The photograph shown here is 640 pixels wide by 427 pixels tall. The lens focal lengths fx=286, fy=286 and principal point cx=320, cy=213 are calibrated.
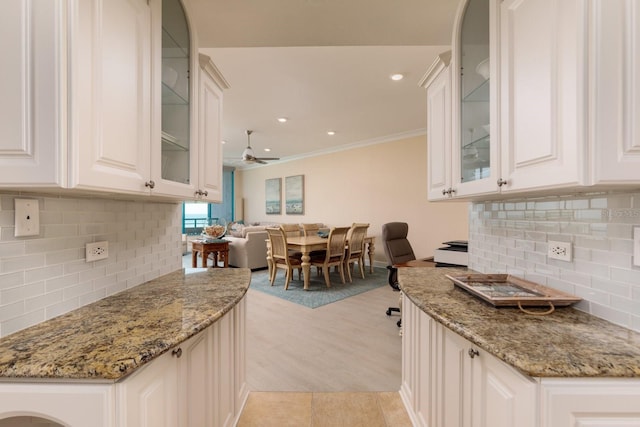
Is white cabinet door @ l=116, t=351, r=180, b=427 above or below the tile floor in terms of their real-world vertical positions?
above

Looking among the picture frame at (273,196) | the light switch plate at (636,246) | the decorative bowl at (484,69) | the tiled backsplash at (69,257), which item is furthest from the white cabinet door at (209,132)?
the picture frame at (273,196)

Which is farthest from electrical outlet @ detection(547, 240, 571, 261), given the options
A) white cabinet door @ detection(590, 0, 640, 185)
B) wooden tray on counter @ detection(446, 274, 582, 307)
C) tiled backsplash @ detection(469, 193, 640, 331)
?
white cabinet door @ detection(590, 0, 640, 185)

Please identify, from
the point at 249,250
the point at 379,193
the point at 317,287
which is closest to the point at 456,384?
the point at 317,287

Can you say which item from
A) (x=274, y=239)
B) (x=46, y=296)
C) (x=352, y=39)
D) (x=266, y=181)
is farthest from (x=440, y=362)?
(x=266, y=181)

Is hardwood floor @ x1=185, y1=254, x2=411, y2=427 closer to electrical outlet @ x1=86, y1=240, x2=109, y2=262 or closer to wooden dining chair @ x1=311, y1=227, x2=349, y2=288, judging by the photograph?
wooden dining chair @ x1=311, y1=227, x2=349, y2=288

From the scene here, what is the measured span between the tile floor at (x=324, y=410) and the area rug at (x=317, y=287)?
170 cm

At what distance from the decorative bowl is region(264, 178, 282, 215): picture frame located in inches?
274

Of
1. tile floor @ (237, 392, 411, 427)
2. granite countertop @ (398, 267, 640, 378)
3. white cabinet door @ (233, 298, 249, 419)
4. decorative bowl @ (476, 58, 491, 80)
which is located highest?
decorative bowl @ (476, 58, 491, 80)

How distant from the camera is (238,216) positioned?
9281 mm

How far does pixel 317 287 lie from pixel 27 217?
3.73 metres

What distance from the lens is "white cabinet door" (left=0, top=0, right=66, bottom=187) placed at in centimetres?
78

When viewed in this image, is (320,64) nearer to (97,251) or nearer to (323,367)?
(97,251)

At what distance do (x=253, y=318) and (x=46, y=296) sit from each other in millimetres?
2360

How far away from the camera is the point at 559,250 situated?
3.94 feet
